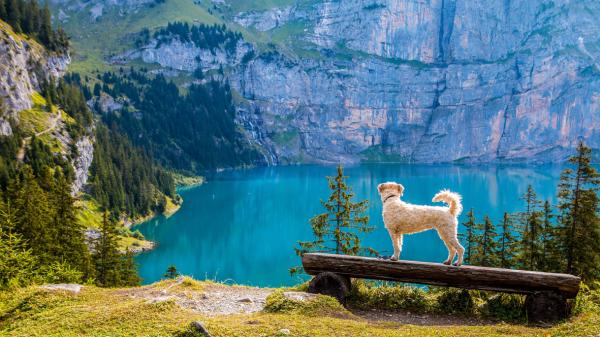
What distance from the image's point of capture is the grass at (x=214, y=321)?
371 inches

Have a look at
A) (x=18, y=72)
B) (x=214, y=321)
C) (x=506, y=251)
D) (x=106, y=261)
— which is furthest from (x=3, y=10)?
(x=214, y=321)

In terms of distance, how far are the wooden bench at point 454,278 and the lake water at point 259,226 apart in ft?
79.4

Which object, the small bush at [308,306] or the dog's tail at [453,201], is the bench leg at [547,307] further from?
the small bush at [308,306]

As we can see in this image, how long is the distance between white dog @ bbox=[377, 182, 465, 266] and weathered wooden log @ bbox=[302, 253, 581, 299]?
38 centimetres

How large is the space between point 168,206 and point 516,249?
101m

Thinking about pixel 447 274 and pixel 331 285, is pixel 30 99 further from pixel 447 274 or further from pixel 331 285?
pixel 447 274

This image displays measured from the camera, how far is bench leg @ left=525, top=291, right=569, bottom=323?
10.7 meters

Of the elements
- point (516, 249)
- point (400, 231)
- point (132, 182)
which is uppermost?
point (400, 231)

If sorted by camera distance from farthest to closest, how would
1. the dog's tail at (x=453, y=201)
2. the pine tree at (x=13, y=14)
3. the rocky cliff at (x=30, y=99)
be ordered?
the pine tree at (x=13, y=14) < the rocky cliff at (x=30, y=99) < the dog's tail at (x=453, y=201)

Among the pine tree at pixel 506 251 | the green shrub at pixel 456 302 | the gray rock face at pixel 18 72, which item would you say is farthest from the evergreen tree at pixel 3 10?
the green shrub at pixel 456 302

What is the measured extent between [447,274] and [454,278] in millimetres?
200

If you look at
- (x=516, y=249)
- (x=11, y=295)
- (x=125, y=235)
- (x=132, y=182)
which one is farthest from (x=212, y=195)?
(x=11, y=295)

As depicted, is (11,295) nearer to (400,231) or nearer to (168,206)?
(400,231)

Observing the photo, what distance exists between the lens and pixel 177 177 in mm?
180750
